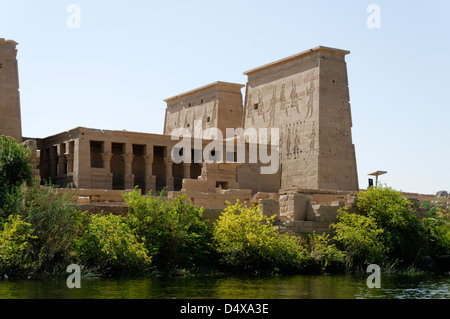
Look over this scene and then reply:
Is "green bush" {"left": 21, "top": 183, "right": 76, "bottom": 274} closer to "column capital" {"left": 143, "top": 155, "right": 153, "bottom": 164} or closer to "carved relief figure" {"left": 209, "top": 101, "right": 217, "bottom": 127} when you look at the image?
"column capital" {"left": 143, "top": 155, "right": 153, "bottom": 164}

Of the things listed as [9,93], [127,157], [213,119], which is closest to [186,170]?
Answer: [127,157]

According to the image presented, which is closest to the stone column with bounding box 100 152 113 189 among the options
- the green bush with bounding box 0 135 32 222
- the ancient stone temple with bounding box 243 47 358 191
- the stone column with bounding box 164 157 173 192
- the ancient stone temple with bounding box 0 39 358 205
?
the ancient stone temple with bounding box 0 39 358 205

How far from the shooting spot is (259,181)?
117 feet

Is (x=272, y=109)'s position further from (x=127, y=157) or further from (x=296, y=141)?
(x=127, y=157)

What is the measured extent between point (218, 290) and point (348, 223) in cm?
727

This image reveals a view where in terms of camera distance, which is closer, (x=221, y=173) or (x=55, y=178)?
(x=221, y=173)

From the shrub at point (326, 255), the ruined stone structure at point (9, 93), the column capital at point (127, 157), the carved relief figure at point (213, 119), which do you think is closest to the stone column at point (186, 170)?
the column capital at point (127, 157)

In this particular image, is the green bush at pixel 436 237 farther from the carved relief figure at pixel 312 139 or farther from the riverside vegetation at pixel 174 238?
the carved relief figure at pixel 312 139

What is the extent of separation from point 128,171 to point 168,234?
1788cm

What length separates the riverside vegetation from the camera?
51.8 feet
